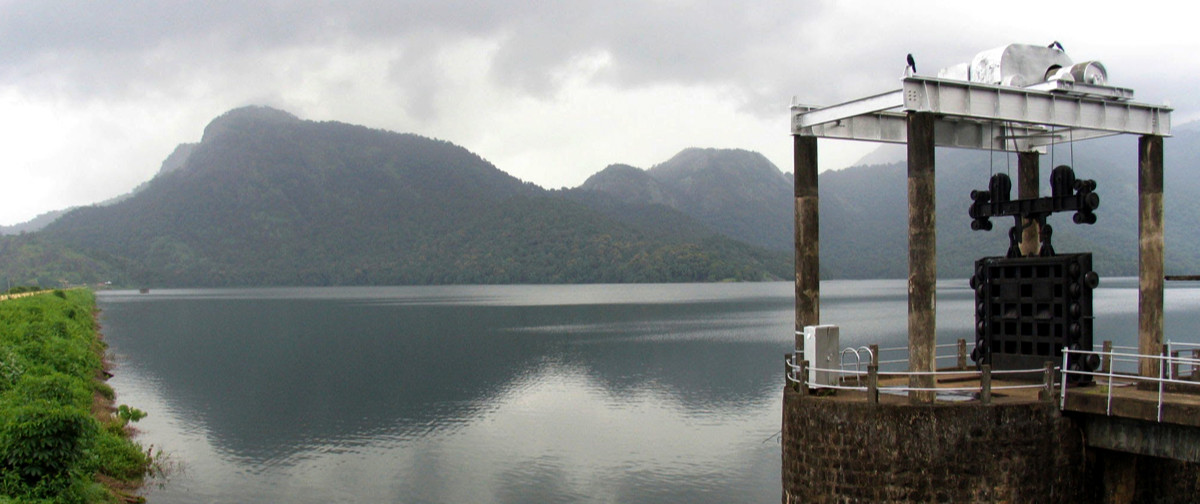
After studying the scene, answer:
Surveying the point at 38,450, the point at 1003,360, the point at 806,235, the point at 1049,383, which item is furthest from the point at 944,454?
the point at 38,450

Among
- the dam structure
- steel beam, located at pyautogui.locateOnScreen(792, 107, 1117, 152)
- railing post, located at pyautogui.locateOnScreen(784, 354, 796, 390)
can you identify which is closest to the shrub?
the dam structure

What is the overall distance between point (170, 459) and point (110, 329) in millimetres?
65928

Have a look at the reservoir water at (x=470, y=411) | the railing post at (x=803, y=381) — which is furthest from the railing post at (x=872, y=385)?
the reservoir water at (x=470, y=411)

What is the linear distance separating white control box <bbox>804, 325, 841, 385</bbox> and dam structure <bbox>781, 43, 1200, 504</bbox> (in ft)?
0.12

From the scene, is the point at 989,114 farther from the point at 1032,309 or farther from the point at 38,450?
the point at 38,450

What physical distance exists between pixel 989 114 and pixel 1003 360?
517cm

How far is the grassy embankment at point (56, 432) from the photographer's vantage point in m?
18.4

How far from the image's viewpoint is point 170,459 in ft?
92.1

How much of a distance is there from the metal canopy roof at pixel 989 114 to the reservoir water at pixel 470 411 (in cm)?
965

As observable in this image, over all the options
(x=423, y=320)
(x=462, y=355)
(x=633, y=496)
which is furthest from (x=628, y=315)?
(x=633, y=496)

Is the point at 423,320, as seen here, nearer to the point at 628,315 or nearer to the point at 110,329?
the point at 628,315

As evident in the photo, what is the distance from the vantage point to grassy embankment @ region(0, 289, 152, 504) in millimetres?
18422

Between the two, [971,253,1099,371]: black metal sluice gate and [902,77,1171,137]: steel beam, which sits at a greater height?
[902,77,1171,137]: steel beam

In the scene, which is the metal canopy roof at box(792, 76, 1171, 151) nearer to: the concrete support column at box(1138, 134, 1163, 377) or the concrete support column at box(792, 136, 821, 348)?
the concrete support column at box(792, 136, 821, 348)
